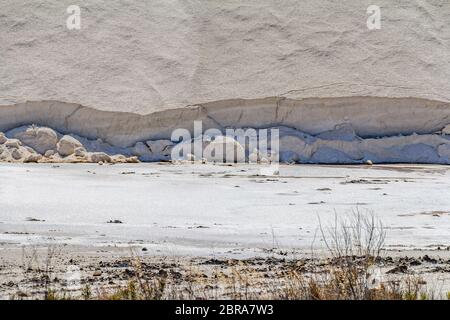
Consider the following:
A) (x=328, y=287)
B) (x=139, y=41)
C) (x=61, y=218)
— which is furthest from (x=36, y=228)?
(x=139, y=41)

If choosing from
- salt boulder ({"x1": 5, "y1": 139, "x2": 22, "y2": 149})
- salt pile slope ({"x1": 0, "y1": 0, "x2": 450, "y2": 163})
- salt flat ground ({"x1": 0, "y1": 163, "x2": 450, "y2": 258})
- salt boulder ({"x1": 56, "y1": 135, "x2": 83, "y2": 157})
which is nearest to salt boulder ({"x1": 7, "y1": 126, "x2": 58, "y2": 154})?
salt boulder ({"x1": 56, "y1": 135, "x2": 83, "y2": 157})

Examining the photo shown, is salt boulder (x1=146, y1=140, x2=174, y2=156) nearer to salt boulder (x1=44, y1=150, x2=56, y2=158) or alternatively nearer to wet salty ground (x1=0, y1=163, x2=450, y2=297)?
salt boulder (x1=44, y1=150, x2=56, y2=158)

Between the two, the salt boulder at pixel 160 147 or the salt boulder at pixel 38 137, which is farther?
the salt boulder at pixel 160 147

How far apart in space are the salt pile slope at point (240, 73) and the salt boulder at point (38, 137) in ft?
1.69

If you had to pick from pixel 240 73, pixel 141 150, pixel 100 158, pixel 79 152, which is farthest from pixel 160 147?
pixel 240 73

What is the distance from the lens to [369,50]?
77.3 ft

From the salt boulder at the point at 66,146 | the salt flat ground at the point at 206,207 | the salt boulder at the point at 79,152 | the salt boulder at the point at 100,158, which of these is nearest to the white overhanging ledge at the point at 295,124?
the salt boulder at the point at 66,146

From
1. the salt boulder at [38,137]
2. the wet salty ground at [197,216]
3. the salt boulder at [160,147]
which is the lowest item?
the wet salty ground at [197,216]

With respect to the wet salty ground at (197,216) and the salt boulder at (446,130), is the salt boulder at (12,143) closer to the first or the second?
the wet salty ground at (197,216)

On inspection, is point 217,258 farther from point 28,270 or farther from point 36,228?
point 36,228

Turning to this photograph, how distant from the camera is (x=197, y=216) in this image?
35.6 feet

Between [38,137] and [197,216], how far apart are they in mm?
10618

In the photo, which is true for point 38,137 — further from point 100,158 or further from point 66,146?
Result: point 100,158

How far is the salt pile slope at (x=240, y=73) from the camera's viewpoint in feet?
70.5
